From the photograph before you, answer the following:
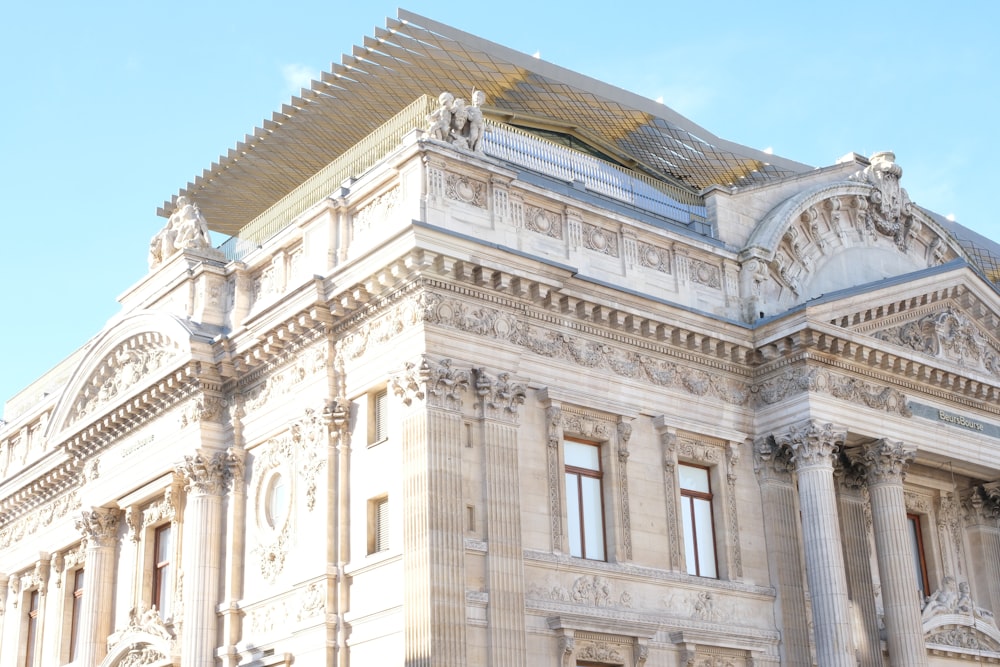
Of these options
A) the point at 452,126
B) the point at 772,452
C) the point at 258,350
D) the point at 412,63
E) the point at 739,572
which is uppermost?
the point at 412,63

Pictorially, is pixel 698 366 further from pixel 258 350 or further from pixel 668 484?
pixel 258 350

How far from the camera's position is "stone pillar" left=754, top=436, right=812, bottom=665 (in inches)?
1069

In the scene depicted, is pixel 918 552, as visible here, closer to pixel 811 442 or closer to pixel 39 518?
pixel 811 442

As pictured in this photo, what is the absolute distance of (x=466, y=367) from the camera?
79.5 feet

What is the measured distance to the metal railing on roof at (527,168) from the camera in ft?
94.1

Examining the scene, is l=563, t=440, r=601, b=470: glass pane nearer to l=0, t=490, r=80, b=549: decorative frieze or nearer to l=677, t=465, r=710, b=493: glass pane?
l=677, t=465, r=710, b=493: glass pane

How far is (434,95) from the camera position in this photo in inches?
1369

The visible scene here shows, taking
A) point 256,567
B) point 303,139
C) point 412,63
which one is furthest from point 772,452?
point 303,139

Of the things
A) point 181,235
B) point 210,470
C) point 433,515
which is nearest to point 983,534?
point 433,515

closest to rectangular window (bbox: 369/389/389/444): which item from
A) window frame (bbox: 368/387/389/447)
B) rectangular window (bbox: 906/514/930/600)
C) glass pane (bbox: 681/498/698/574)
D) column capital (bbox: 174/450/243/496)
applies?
window frame (bbox: 368/387/389/447)

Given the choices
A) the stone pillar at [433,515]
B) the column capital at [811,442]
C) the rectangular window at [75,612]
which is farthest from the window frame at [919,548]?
the rectangular window at [75,612]

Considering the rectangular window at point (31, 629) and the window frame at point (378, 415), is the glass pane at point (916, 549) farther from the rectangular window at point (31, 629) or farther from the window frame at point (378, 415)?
the rectangular window at point (31, 629)

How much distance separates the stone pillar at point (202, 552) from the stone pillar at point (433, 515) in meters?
5.87

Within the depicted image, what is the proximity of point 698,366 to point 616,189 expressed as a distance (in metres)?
4.54
